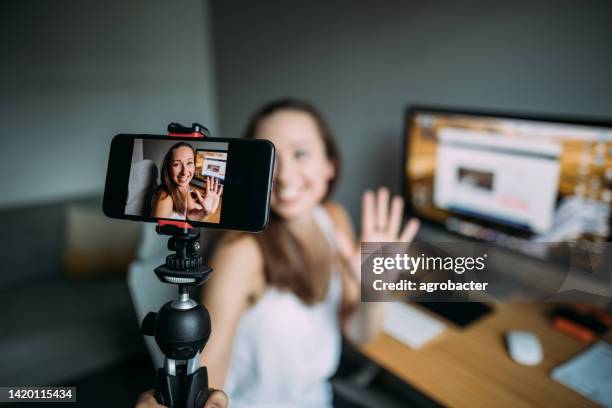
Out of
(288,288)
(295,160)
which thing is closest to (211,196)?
(295,160)

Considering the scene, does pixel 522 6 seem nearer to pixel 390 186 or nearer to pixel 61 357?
pixel 390 186

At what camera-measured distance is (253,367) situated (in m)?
1.06

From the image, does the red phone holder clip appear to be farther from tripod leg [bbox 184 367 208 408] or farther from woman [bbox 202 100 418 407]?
woman [bbox 202 100 418 407]

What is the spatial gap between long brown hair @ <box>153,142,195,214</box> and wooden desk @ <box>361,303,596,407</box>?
1.99 feet

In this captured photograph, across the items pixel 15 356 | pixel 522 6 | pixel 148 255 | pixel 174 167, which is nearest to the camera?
pixel 174 167

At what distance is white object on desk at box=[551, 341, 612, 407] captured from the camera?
2.50ft

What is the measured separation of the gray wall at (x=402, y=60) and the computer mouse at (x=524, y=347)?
60 cm

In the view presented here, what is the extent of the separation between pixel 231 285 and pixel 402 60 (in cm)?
104

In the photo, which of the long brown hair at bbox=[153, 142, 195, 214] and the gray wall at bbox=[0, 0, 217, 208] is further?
the gray wall at bbox=[0, 0, 217, 208]

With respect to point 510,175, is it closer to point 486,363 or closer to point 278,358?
point 486,363

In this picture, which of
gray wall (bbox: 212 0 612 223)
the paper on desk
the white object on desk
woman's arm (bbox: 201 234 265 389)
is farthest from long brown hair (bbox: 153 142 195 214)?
gray wall (bbox: 212 0 612 223)

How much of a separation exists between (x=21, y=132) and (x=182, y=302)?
91.8 inches

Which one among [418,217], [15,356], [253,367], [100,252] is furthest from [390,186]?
[15,356]

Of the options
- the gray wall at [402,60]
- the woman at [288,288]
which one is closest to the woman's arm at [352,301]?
the woman at [288,288]
